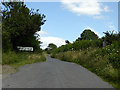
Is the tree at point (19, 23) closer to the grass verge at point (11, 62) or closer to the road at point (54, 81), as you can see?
the grass verge at point (11, 62)

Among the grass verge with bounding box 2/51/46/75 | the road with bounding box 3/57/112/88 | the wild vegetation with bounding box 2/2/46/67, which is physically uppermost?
the wild vegetation with bounding box 2/2/46/67

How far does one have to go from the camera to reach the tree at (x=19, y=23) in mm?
20125

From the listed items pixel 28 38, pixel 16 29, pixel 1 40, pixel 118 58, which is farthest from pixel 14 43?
pixel 118 58

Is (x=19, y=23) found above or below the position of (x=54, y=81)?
above

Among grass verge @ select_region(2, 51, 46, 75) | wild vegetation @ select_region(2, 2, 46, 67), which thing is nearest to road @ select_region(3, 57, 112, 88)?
grass verge @ select_region(2, 51, 46, 75)

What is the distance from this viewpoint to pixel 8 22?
2053cm

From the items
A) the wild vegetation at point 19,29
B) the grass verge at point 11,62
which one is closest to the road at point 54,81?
the grass verge at point 11,62

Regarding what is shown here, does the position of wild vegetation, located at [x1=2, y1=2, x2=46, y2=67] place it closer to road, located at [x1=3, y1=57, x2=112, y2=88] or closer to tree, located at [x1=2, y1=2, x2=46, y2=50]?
tree, located at [x1=2, y1=2, x2=46, y2=50]

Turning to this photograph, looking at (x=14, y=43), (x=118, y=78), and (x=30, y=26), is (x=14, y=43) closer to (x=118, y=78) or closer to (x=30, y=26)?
(x=30, y=26)

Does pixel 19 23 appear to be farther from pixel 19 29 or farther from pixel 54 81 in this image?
→ pixel 54 81

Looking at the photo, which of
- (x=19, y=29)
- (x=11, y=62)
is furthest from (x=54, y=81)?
(x=19, y=29)

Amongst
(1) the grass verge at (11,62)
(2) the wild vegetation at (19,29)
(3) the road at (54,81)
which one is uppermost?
(2) the wild vegetation at (19,29)

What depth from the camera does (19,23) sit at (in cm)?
2058

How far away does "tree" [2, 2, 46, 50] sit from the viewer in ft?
66.0
